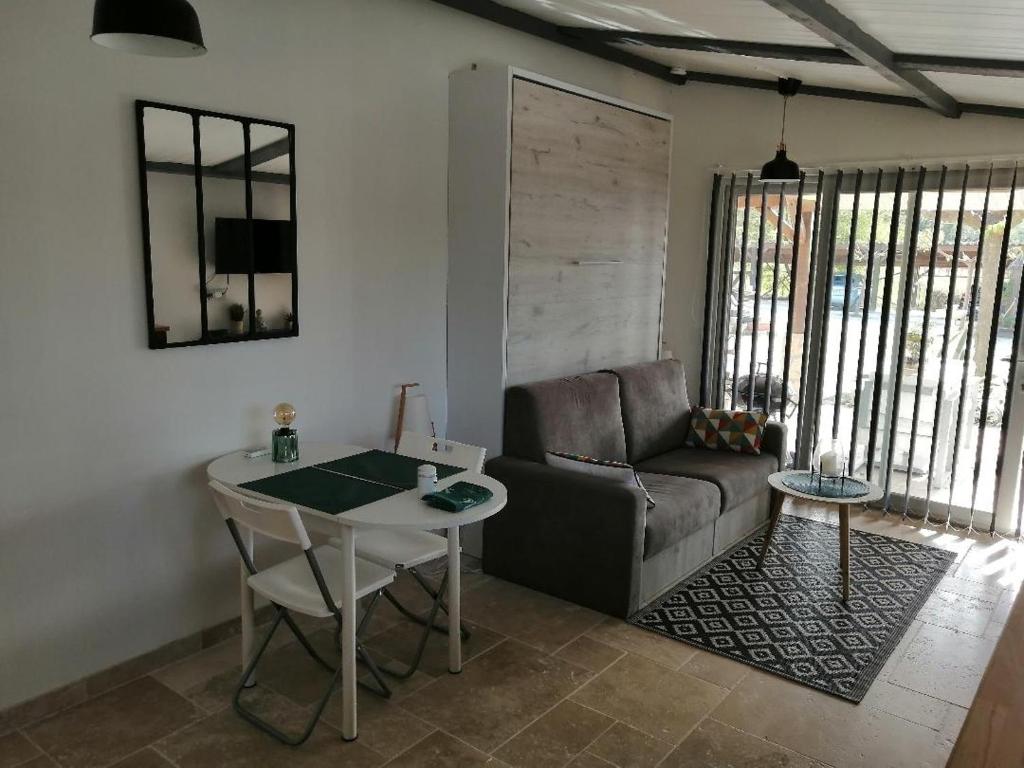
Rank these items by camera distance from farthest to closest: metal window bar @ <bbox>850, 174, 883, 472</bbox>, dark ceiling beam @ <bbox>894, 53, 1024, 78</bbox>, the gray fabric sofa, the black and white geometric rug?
metal window bar @ <bbox>850, 174, 883, 472</bbox> < the gray fabric sofa < dark ceiling beam @ <bbox>894, 53, 1024, 78</bbox> < the black and white geometric rug

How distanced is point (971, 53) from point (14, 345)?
147 inches

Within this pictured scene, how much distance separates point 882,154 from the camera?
470 centimetres

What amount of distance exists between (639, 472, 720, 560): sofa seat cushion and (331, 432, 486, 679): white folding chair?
2.92 ft

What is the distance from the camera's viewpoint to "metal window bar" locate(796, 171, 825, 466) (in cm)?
493

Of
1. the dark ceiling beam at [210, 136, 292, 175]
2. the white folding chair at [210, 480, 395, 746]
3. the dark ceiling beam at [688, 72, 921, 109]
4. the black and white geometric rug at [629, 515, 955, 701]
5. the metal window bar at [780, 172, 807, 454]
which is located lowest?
the black and white geometric rug at [629, 515, 955, 701]

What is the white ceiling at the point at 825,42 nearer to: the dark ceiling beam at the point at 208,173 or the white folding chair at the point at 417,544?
the dark ceiling beam at the point at 208,173

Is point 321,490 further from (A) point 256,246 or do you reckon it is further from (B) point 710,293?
(B) point 710,293

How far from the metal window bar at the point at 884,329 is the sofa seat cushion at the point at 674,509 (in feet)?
4.72

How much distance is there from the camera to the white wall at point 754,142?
4488 mm

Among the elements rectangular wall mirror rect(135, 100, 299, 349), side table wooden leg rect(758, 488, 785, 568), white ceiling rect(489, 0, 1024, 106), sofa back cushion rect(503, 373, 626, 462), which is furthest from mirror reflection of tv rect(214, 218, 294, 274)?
side table wooden leg rect(758, 488, 785, 568)

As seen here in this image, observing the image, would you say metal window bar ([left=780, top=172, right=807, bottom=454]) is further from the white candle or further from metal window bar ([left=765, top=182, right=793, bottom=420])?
the white candle

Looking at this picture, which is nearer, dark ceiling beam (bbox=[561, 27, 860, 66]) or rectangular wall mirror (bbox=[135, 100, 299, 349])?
rectangular wall mirror (bbox=[135, 100, 299, 349])

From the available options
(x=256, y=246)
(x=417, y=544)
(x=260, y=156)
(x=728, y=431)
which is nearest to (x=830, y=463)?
(x=728, y=431)

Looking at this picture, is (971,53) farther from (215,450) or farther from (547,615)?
(215,450)
